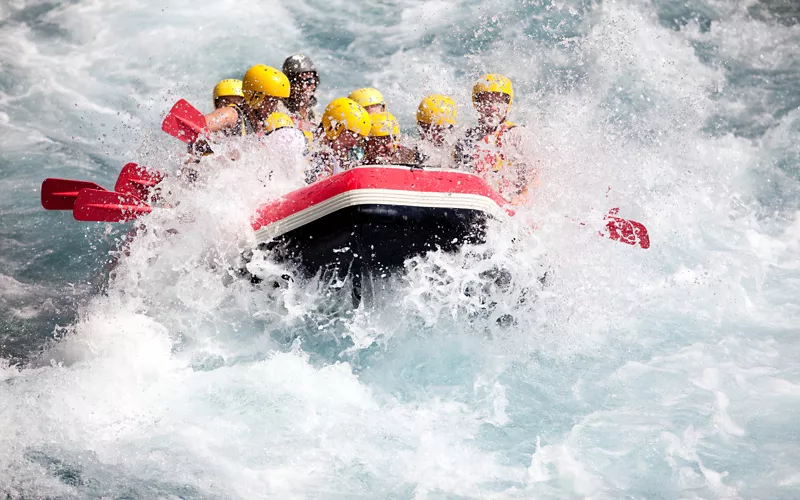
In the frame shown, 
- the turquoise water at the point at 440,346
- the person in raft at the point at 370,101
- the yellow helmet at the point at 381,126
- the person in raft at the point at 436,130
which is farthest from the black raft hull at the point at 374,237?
the person in raft at the point at 370,101

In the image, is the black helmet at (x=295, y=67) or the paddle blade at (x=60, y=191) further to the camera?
the black helmet at (x=295, y=67)

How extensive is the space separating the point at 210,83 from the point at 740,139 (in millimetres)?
6443

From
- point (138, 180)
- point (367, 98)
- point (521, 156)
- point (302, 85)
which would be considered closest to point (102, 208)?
point (138, 180)

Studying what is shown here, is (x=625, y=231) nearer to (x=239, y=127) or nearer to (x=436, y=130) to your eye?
(x=436, y=130)

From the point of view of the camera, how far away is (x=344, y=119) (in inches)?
195

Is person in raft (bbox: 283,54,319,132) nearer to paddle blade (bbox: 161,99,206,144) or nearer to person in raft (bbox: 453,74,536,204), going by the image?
paddle blade (bbox: 161,99,206,144)

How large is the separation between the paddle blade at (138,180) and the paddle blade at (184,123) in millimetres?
323

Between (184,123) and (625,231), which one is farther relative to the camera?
(184,123)

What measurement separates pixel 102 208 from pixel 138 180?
0.42 metres

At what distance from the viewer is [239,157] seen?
17.1 feet

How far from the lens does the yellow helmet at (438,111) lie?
5.75 m

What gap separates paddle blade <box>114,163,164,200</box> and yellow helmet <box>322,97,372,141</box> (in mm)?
1306

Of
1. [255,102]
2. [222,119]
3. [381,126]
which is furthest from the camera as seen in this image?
[255,102]

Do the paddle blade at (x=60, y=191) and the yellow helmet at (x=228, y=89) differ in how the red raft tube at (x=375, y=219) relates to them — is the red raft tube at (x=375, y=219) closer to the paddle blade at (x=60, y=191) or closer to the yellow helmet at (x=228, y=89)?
the paddle blade at (x=60, y=191)
